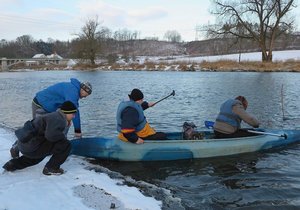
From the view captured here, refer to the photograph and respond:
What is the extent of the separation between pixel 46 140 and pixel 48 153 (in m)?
0.26

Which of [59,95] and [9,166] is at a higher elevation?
[59,95]

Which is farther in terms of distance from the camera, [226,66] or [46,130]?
[226,66]

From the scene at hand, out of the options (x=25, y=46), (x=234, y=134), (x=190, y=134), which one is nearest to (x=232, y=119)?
(x=234, y=134)

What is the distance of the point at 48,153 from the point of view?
6.44 meters

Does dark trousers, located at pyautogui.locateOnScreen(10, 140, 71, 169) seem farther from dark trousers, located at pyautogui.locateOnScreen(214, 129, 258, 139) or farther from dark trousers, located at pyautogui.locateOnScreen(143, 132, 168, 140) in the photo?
dark trousers, located at pyautogui.locateOnScreen(214, 129, 258, 139)

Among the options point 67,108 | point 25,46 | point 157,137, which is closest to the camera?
point 67,108

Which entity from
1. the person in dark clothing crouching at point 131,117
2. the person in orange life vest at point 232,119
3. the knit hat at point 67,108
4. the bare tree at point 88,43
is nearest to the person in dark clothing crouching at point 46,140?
the knit hat at point 67,108

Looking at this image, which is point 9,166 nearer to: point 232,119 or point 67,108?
point 67,108

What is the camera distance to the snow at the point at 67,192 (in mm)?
5191

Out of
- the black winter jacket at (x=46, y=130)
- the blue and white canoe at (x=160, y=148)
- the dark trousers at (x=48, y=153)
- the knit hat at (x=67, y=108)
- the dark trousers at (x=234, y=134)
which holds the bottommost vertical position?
the blue and white canoe at (x=160, y=148)

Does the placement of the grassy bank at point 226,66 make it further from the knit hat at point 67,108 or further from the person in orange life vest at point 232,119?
the knit hat at point 67,108

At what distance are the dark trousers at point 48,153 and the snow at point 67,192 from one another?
0.53ft

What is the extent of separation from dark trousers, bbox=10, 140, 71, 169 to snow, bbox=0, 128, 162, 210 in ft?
0.53

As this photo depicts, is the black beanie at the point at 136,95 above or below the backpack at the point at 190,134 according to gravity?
above
